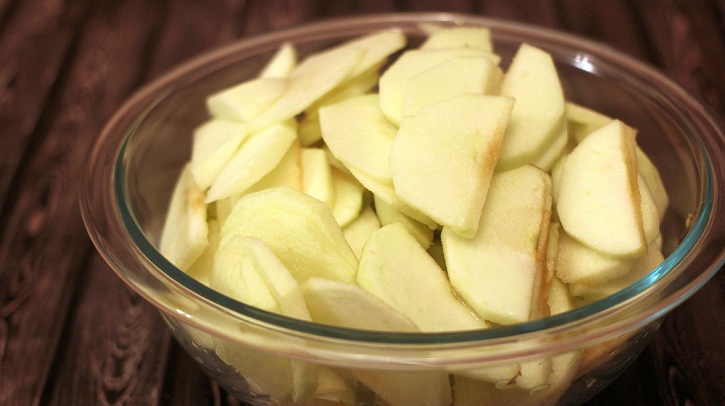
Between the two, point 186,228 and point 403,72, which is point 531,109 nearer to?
point 403,72

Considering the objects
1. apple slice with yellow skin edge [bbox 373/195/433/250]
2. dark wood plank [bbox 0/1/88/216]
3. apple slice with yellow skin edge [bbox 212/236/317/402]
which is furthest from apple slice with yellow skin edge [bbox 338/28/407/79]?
dark wood plank [bbox 0/1/88/216]

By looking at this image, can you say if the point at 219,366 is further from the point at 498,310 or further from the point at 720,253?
the point at 720,253

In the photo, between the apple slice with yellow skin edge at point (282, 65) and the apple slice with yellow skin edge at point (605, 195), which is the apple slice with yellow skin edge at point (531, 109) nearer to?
the apple slice with yellow skin edge at point (605, 195)

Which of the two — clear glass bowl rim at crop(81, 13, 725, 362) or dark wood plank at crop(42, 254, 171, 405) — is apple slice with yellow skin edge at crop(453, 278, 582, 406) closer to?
clear glass bowl rim at crop(81, 13, 725, 362)

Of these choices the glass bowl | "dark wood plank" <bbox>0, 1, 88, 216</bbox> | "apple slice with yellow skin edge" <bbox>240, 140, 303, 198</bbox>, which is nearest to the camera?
the glass bowl

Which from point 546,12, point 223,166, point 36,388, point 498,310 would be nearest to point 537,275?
point 498,310

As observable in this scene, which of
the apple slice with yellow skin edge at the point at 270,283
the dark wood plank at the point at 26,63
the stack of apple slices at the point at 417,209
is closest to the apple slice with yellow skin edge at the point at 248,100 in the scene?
the stack of apple slices at the point at 417,209
